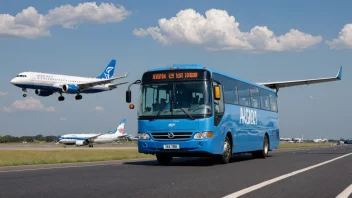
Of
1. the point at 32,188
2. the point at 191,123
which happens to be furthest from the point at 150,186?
the point at 191,123

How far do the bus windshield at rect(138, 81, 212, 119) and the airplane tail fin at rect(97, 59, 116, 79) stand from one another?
2708 inches

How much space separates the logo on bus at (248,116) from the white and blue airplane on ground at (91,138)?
59083 mm

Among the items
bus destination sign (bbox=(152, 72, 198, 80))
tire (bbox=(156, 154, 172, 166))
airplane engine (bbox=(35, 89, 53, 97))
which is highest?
airplane engine (bbox=(35, 89, 53, 97))

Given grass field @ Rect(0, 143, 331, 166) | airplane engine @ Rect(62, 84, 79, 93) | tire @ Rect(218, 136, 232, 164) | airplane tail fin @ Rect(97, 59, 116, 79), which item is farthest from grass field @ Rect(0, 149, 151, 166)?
airplane tail fin @ Rect(97, 59, 116, 79)

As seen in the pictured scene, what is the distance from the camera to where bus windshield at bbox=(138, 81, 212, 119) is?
1573cm

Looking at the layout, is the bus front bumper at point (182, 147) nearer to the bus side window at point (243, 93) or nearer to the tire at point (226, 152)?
the tire at point (226, 152)

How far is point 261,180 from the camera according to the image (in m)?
10.6

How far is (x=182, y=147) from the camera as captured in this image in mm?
15531

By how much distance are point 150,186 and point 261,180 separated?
8.61 ft

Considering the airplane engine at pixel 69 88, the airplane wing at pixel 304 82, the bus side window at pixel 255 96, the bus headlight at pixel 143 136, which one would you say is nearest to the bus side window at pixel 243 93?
the bus side window at pixel 255 96

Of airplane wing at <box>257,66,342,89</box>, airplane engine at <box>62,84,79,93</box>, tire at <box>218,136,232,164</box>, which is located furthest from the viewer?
airplane engine at <box>62,84,79,93</box>

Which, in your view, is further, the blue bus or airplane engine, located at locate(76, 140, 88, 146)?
airplane engine, located at locate(76, 140, 88, 146)

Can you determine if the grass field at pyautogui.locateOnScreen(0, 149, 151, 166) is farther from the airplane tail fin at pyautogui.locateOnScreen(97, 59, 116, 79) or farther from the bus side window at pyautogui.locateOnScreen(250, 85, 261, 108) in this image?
the airplane tail fin at pyautogui.locateOnScreen(97, 59, 116, 79)

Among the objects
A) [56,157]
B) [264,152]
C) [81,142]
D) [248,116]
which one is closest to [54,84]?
[81,142]
